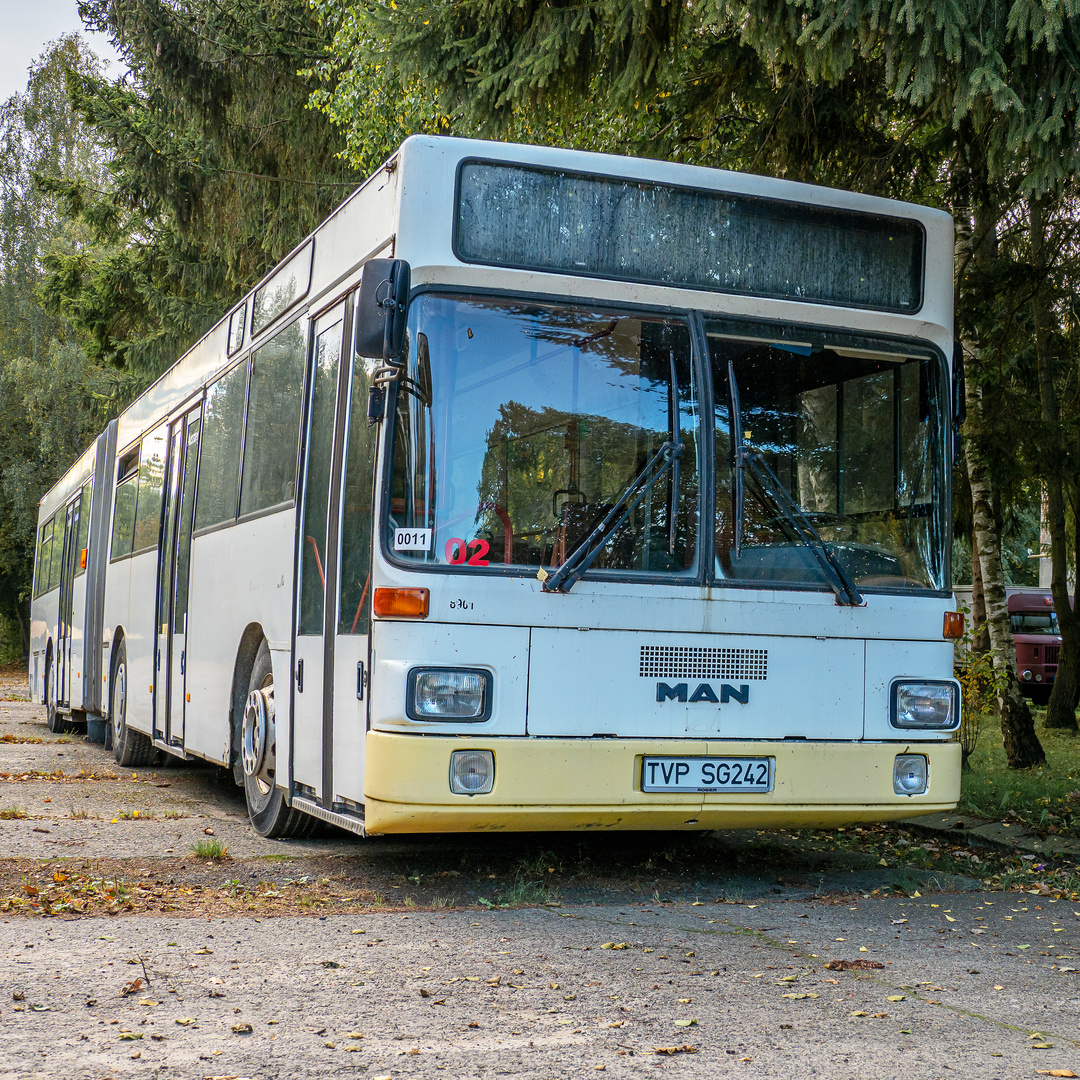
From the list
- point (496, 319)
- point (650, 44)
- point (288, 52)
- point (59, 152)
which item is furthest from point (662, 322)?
point (59, 152)

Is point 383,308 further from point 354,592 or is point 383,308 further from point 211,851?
point 211,851

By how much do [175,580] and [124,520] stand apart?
3153mm

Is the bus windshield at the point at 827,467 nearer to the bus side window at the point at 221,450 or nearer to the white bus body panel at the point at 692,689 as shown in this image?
the white bus body panel at the point at 692,689

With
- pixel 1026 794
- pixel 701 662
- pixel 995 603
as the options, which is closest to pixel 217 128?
pixel 995 603

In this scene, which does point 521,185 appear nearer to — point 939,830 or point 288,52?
point 939,830

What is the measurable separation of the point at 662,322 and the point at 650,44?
2.60 m

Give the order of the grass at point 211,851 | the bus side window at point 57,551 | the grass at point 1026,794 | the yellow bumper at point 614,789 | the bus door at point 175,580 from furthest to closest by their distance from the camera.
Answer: the bus side window at point 57,551 → the bus door at point 175,580 → the grass at point 1026,794 → the grass at point 211,851 → the yellow bumper at point 614,789

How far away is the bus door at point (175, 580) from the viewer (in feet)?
33.0

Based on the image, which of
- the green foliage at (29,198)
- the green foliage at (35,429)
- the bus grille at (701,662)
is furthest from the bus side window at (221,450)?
the green foliage at (29,198)

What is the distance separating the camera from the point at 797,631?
6.29 meters

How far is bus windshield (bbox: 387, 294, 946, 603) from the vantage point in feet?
19.1

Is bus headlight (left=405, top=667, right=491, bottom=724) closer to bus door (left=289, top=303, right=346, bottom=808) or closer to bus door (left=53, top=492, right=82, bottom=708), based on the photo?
bus door (left=289, top=303, right=346, bottom=808)

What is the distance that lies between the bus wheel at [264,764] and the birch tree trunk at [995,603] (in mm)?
6846

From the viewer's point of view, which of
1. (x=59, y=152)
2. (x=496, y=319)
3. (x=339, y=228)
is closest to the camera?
(x=496, y=319)
